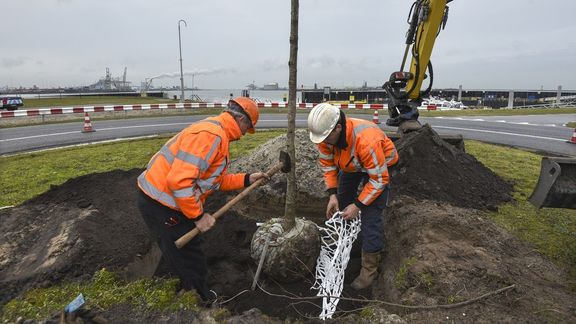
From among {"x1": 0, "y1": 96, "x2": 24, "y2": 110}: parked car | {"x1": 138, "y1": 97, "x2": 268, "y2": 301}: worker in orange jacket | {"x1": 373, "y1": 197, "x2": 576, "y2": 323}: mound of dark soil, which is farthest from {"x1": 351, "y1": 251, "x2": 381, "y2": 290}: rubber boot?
{"x1": 0, "y1": 96, "x2": 24, "y2": 110}: parked car

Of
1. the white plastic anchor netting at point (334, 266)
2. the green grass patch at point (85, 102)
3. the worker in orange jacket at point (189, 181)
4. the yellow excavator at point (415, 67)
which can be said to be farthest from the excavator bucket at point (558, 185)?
the green grass patch at point (85, 102)

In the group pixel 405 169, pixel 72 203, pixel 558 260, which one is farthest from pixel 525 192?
pixel 72 203

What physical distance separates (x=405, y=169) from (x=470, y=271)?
2.47 meters

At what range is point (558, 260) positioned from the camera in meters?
3.57

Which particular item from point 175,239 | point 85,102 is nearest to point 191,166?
point 175,239

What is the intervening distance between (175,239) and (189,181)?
73 centimetres

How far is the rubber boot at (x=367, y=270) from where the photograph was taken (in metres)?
3.64

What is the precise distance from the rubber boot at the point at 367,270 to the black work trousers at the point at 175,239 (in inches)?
60.2

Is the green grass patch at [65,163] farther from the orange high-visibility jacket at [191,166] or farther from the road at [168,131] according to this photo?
the orange high-visibility jacket at [191,166]

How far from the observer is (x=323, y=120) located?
3178mm

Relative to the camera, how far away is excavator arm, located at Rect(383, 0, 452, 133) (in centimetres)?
674

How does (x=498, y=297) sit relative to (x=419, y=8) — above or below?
below

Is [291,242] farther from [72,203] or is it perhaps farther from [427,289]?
[72,203]

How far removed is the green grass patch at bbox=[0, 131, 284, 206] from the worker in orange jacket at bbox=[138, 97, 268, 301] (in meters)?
3.79
